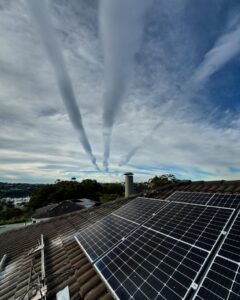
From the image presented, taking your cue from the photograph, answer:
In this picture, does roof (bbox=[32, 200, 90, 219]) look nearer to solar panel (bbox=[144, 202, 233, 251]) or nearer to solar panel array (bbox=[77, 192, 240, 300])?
solar panel array (bbox=[77, 192, 240, 300])

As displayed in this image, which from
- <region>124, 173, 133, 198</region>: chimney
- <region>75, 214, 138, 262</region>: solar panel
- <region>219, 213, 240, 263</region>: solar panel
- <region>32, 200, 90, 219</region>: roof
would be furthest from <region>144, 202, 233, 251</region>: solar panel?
<region>32, 200, 90, 219</region>: roof

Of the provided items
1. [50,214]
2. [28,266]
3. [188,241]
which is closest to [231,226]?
[188,241]

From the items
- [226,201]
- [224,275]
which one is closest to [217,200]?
[226,201]

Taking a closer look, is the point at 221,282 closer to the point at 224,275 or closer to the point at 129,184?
the point at 224,275

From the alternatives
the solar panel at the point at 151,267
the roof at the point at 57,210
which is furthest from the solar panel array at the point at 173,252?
the roof at the point at 57,210

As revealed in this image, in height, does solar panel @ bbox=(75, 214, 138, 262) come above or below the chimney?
below

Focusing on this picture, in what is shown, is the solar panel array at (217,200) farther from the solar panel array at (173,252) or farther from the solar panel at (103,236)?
the solar panel at (103,236)

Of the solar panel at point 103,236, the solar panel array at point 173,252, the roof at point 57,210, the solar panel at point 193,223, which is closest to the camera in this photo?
the solar panel array at point 173,252
